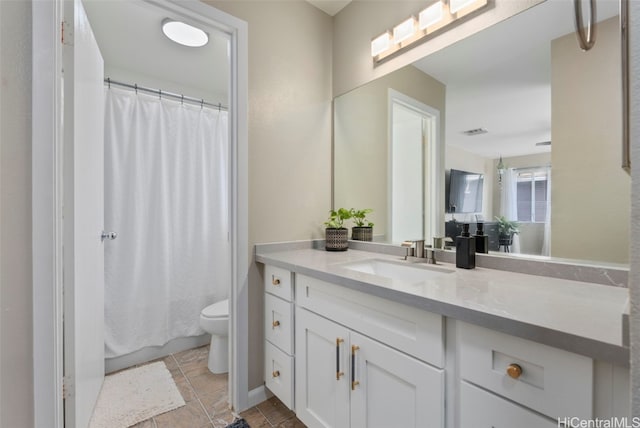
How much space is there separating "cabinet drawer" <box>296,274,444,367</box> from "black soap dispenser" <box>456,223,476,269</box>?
492mm

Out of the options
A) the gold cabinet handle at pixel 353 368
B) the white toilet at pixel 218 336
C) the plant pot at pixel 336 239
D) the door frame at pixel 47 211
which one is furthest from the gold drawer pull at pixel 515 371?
the white toilet at pixel 218 336

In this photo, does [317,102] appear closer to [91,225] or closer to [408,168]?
[408,168]

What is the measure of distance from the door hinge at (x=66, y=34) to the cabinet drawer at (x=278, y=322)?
4.65 ft

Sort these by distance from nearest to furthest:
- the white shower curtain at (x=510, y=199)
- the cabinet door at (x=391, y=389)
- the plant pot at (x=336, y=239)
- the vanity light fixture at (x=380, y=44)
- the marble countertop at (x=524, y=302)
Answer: the marble countertop at (x=524, y=302) < the cabinet door at (x=391, y=389) < the white shower curtain at (x=510, y=199) < the vanity light fixture at (x=380, y=44) < the plant pot at (x=336, y=239)

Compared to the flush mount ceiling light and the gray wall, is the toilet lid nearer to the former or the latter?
the gray wall

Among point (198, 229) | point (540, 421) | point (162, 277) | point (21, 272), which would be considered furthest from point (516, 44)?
point (162, 277)

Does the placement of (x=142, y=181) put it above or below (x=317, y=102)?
below

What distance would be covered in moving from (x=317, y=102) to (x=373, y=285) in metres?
1.43

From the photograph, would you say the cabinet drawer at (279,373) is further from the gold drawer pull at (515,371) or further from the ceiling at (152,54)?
the ceiling at (152,54)

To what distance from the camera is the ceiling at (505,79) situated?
1.07 metres

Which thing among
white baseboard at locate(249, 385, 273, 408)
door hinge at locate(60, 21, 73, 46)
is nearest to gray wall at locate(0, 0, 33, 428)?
door hinge at locate(60, 21, 73, 46)

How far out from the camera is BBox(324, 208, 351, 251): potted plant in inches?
69.3

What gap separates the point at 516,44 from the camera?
1145mm

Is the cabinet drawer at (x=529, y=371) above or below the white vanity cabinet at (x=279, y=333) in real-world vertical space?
above
